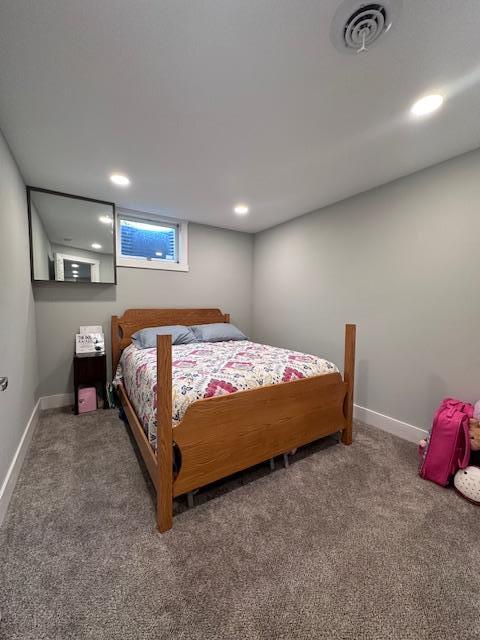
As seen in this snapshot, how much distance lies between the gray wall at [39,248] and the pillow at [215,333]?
1714 millimetres

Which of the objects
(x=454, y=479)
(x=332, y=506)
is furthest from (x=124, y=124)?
(x=454, y=479)

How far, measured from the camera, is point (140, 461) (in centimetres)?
203

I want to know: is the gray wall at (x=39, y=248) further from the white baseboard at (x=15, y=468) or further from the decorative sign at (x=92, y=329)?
the white baseboard at (x=15, y=468)

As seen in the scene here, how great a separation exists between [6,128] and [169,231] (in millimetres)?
2032

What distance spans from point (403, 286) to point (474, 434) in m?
1.24

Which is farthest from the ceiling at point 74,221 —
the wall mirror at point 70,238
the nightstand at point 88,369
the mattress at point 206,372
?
the mattress at point 206,372

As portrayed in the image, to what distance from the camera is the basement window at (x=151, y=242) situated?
10.8ft

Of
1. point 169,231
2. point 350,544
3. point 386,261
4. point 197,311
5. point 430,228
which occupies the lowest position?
point 350,544

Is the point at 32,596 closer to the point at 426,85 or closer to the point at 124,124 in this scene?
the point at 124,124

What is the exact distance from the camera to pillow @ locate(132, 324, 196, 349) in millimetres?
2881

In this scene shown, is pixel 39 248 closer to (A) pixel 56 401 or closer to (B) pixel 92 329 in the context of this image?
(B) pixel 92 329

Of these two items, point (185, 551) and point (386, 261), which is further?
point (386, 261)

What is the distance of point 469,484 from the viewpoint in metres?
1.66

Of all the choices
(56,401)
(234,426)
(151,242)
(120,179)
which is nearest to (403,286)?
(234,426)
